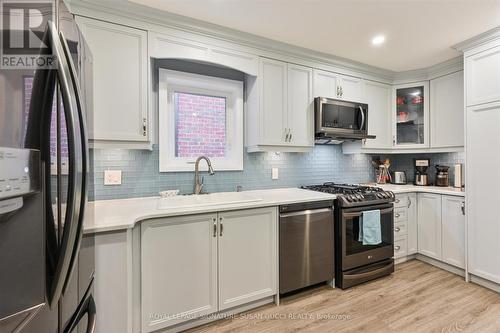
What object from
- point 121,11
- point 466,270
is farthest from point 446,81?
point 121,11

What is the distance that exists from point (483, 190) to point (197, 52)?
3048mm

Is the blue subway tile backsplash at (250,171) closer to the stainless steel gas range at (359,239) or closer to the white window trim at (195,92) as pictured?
the white window trim at (195,92)

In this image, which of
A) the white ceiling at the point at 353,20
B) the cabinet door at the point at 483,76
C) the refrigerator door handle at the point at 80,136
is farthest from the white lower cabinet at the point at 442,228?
the refrigerator door handle at the point at 80,136

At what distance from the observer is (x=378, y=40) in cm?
244

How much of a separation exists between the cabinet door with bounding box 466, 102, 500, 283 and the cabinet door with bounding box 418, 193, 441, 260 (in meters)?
0.35

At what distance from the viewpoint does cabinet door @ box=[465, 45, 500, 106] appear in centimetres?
226

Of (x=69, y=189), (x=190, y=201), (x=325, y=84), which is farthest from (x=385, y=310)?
(x=69, y=189)

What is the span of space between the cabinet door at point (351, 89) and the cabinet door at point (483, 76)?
3.37ft

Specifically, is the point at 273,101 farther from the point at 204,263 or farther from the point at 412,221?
the point at 412,221

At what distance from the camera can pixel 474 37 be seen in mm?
2355

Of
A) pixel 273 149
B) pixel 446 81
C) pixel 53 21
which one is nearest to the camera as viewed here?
pixel 53 21

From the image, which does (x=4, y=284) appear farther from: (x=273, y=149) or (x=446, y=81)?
(x=446, y=81)

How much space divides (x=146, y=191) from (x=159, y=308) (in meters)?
0.98

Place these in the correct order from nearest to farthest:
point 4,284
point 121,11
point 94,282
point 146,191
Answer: point 4,284 < point 94,282 < point 121,11 < point 146,191
